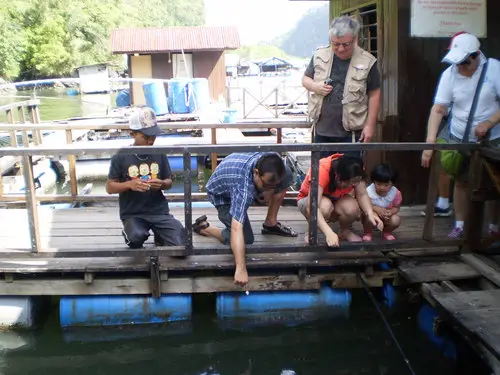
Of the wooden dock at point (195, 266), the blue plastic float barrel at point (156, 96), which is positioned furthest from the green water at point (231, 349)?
the blue plastic float barrel at point (156, 96)

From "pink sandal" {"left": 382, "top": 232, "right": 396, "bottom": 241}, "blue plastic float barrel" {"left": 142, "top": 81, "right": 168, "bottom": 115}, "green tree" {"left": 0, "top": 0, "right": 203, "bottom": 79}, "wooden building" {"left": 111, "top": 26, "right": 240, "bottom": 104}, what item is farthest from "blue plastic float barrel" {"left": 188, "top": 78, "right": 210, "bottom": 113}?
"green tree" {"left": 0, "top": 0, "right": 203, "bottom": 79}

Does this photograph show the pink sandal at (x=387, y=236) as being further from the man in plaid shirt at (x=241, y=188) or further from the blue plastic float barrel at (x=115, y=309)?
the blue plastic float barrel at (x=115, y=309)

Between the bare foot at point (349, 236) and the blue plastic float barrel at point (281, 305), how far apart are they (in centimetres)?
45

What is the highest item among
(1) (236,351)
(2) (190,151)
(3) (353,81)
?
(3) (353,81)

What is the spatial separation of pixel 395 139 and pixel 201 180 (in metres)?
7.94

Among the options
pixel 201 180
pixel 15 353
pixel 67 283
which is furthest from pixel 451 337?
pixel 201 180

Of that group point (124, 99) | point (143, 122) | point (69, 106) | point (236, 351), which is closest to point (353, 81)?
point (143, 122)

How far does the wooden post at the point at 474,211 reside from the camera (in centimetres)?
413

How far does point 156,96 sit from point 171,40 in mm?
5645

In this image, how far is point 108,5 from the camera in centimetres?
6225

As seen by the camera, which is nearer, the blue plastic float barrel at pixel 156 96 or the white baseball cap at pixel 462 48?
the white baseball cap at pixel 462 48

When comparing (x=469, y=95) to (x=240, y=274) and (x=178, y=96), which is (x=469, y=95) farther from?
(x=178, y=96)

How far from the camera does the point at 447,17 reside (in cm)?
517

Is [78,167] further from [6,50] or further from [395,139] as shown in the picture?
[6,50]
